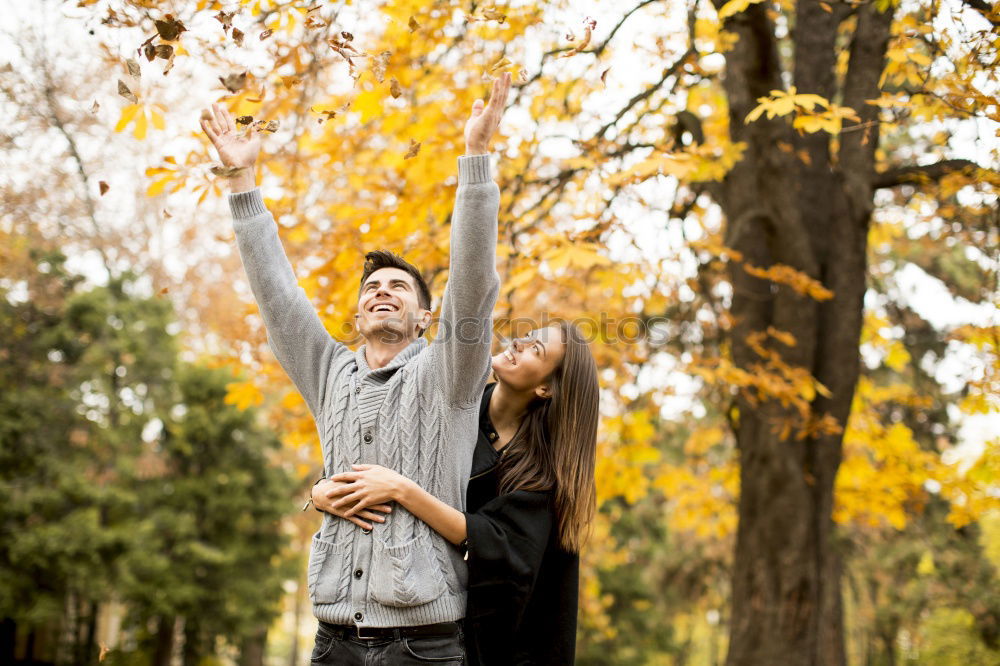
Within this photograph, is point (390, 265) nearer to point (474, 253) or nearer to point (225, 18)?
point (474, 253)

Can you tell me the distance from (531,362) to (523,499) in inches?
21.5

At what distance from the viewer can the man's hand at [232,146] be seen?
2.40 m

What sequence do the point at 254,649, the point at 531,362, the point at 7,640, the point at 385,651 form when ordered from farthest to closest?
the point at 254,649 < the point at 7,640 < the point at 531,362 < the point at 385,651

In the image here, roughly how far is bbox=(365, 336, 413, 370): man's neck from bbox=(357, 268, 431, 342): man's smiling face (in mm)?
16

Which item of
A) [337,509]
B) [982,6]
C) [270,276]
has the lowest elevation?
[337,509]

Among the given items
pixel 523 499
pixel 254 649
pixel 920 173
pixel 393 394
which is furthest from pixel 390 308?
pixel 254 649

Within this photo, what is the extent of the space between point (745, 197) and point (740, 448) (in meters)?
1.80

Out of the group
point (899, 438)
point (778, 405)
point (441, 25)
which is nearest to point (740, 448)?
point (778, 405)

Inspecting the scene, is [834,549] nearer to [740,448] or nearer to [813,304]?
[740,448]

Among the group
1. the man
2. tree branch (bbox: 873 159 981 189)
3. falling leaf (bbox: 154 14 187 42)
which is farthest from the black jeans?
tree branch (bbox: 873 159 981 189)

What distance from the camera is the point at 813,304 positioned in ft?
18.0

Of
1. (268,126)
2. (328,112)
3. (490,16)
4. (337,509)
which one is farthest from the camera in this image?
(490,16)

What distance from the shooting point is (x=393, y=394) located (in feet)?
7.51

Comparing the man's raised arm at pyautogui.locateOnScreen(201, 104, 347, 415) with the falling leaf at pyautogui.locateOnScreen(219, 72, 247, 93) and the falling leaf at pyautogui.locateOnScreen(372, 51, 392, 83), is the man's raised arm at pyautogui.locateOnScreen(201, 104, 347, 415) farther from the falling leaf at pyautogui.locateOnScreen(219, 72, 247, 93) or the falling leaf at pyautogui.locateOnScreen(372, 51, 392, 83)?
the falling leaf at pyautogui.locateOnScreen(372, 51, 392, 83)
